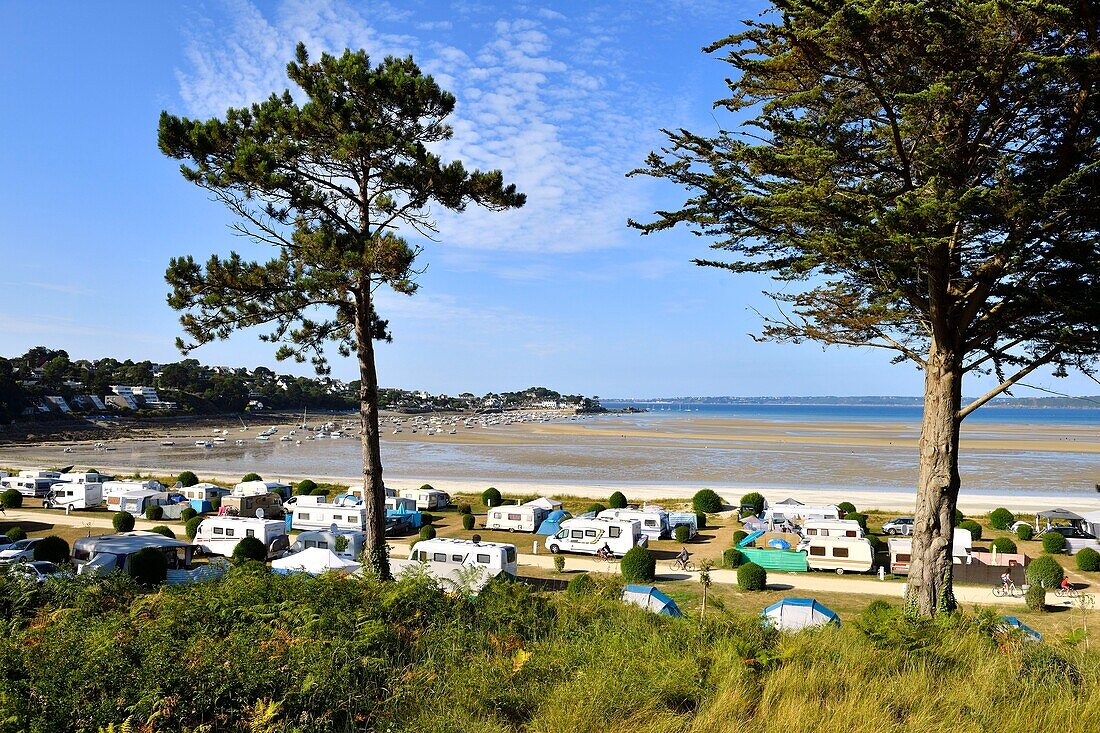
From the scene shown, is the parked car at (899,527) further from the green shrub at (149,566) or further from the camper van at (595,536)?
the green shrub at (149,566)

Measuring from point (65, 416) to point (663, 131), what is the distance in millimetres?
122961

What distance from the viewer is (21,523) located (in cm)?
2928

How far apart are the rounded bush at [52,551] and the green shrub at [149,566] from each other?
3.41 meters

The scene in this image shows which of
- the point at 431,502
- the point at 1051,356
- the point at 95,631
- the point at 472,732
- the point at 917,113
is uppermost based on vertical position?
the point at 917,113

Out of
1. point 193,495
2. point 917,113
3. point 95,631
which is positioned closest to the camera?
point 95,631

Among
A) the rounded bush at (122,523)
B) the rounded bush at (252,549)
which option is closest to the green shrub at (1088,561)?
the rounded bush at (252,549)

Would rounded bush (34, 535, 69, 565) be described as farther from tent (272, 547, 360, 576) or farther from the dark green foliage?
tent (272, 547, 360, 576)

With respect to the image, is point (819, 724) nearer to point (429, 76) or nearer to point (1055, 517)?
point (429, 76)

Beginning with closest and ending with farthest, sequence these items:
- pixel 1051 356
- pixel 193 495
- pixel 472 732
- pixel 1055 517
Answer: pixel 472 732, pixel 1051 356, pixel 1055 517, pixel 193 495

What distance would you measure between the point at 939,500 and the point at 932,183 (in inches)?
173

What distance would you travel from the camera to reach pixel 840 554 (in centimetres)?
2267

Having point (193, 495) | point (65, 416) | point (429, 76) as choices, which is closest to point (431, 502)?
point (193, 495)

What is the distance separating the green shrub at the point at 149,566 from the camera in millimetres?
17859

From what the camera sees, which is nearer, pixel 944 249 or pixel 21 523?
pixel 944 249
